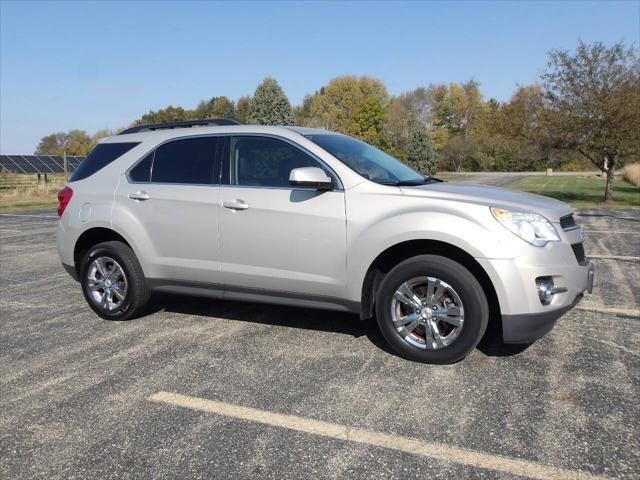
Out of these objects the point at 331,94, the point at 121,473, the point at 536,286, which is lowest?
the point at 121,473

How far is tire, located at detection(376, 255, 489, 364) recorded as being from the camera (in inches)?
151

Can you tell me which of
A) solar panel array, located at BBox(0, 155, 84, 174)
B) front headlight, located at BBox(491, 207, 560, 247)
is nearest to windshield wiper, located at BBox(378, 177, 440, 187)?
front headlight, located at BBox(491, 207, 560, 247)

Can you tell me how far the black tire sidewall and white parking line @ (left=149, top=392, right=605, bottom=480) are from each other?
5.89 ft

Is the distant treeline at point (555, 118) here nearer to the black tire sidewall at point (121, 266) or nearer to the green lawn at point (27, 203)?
the green lawn at point (27, 203)

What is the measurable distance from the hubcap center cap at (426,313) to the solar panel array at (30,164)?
37824mm

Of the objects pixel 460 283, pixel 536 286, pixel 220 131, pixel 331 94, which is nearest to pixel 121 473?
pixel 460 283

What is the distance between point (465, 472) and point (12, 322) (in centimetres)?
467

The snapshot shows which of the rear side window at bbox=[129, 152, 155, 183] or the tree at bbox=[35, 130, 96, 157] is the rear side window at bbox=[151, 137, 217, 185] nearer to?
the rear side window at bbox=[129, 152, 155, 183]

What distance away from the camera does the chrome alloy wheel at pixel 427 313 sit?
392cm

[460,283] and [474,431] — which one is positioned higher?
[460,283]

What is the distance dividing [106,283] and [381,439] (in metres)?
3.44

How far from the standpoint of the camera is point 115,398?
3.55m

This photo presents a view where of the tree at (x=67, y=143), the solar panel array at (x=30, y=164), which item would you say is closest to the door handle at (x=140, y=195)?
the solar panel array at (x=30, y=164)

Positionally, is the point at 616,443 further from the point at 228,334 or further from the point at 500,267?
the point at 228,334
